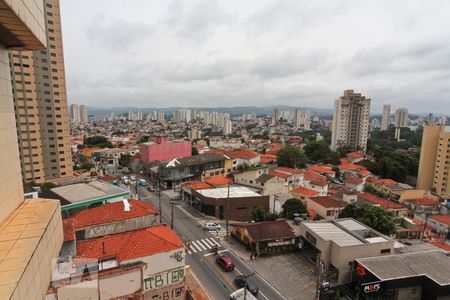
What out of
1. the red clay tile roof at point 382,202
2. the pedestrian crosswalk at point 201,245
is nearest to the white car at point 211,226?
the pedestrian crosswalk at point 201,245

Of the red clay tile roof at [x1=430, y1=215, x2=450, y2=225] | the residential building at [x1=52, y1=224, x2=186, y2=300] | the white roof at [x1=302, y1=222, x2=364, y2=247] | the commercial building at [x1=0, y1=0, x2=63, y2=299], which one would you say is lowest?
the red clay tile roof at [x1=430, y1=215, x2=450, y2=225]

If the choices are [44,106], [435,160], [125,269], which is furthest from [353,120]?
[125,269]

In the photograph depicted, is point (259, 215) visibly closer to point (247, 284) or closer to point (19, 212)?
point (247, 284)

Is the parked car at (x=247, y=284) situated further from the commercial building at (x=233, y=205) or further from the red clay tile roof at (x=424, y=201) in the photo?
the red clay tile roof at (x=424, y=201)

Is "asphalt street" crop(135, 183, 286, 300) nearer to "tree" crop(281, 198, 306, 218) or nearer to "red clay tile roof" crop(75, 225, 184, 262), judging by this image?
"red clay tile roof" crop(75, 225, 184, 262)

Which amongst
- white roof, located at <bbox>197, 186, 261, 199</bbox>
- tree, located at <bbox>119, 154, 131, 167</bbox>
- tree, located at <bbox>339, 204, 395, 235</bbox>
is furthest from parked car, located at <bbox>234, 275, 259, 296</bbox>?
tree, located at <bbox>119, 154, 131, 167</bbox>

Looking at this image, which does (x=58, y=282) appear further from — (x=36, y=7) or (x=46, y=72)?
(x=46, y=72)

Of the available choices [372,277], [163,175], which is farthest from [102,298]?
[163,175]
